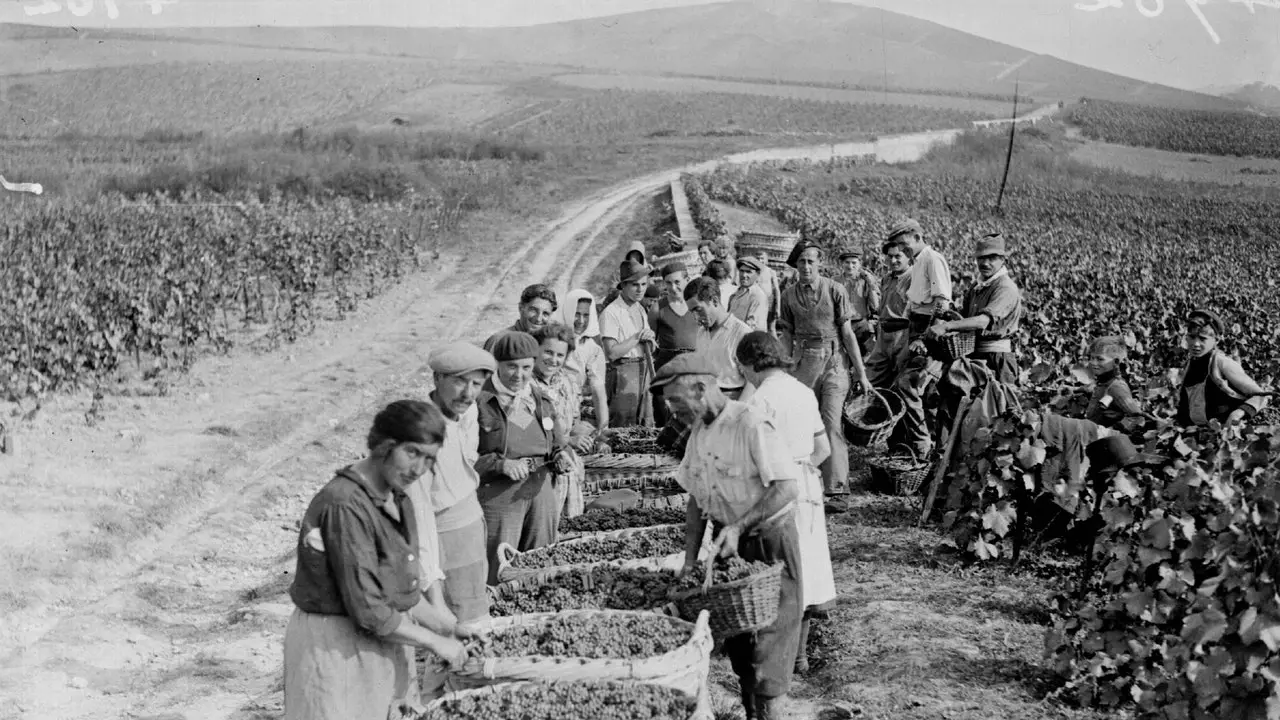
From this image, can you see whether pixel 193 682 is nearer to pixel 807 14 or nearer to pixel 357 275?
pixel 357 275

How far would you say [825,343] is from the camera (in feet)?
29.4

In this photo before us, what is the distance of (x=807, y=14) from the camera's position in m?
126

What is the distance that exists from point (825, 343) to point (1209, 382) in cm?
275

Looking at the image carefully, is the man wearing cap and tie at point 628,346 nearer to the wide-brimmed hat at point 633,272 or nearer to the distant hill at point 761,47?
the wide-brimmed hat at point 633,272

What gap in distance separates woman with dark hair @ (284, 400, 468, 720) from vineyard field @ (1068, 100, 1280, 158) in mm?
32089

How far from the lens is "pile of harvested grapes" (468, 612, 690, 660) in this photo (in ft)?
14.8

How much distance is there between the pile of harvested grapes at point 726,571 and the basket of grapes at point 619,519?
154 centimetres

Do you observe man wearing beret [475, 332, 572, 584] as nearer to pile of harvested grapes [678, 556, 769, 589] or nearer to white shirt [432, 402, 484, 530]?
white shirt [432, 402, 484, 530]

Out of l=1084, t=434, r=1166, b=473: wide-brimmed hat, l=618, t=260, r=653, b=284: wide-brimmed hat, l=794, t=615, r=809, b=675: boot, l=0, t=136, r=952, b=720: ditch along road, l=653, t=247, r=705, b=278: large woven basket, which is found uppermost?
l=618, t=260, r=653, b=284: wide-brimmed hat

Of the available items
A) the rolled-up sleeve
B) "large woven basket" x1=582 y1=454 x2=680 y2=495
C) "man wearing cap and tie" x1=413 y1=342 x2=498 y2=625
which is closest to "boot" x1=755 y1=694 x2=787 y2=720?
"man wearing cap and tie" x1=413 y1=342 x2=498 y2=625

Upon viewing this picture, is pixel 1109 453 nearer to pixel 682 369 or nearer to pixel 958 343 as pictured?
pixel 958 343

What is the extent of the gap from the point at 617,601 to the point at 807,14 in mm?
128164

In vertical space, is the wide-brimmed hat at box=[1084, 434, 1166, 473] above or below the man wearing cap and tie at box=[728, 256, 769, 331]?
below

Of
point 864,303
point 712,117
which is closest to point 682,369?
point 864,303
